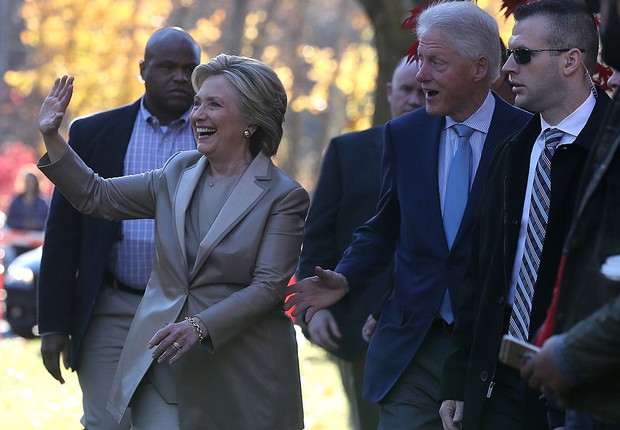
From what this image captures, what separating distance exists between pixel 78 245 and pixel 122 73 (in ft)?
78.2

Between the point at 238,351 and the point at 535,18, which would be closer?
the point at 535,18

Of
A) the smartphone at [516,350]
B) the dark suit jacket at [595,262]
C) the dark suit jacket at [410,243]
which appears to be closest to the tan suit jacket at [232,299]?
the dark suit jacket at [410,243]

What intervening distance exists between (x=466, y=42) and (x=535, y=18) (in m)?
0.86

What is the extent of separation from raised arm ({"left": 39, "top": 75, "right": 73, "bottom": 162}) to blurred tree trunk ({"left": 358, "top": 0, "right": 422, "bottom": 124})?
19.4 ft

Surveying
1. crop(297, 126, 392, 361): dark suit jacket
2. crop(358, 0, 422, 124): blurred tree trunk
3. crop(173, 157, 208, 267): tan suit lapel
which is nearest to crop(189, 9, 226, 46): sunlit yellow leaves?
crop(358, 0, 422, 124): blurred tree trunk

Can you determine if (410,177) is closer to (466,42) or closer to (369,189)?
(466,42)

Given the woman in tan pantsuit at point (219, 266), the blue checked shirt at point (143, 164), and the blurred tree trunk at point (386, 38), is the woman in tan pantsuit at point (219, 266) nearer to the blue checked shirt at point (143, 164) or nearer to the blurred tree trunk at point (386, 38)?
the blue checked shirt at point (143, 164)

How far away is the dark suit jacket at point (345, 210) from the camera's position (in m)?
8.07

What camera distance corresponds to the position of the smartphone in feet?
13.8

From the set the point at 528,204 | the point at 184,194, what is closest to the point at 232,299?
the point at 184,194

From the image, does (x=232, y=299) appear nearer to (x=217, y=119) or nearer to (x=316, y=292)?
(x=316, y=292)

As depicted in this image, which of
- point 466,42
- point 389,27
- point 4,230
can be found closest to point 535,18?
point 466,42

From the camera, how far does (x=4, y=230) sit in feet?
79.0

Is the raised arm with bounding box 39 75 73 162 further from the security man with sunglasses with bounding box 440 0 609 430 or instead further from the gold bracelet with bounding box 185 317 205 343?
the security man with sunglasses with bounding box 440 0 609 430
